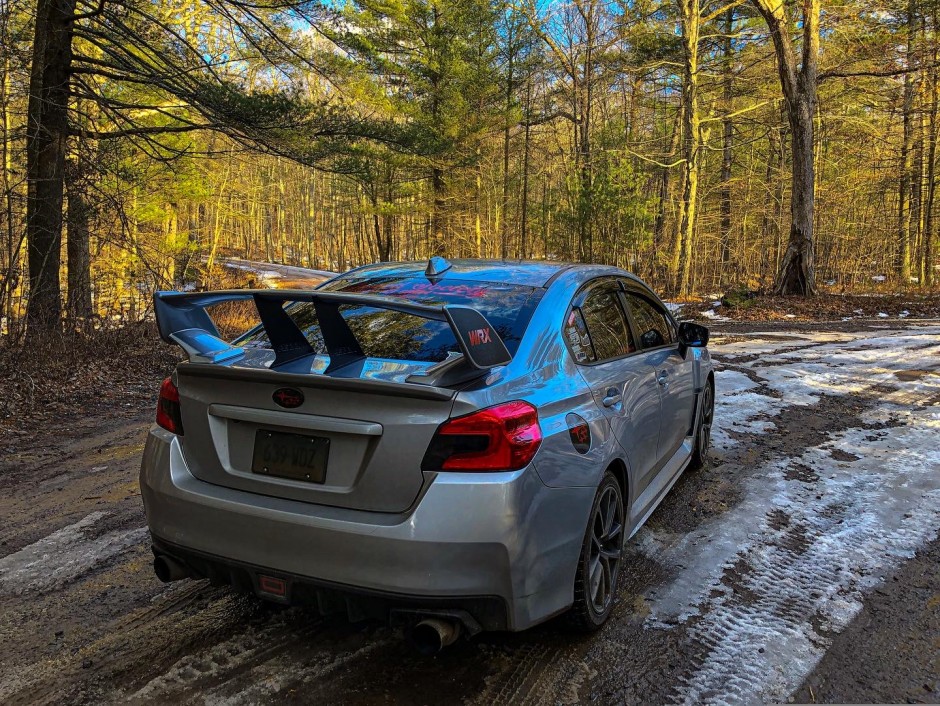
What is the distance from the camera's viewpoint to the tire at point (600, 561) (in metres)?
2.57

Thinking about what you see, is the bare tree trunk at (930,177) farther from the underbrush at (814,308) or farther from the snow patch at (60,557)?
the snow patch at (60,557)

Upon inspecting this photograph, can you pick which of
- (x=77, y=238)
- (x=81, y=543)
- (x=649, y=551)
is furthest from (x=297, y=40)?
(x=649, y=551)

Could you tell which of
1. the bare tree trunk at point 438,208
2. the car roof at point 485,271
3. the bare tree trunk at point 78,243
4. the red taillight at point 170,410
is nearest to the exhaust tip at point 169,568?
the red taillight at point 170,410

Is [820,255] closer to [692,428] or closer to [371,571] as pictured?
[692,428]

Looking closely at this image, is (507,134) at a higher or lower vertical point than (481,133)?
higher

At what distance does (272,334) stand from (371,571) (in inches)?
38.4

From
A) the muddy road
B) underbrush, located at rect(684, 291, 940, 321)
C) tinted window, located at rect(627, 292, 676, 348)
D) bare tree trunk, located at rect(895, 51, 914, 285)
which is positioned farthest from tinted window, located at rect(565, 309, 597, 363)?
bare tree trunk, located at rect(895, 51, 914, 285)

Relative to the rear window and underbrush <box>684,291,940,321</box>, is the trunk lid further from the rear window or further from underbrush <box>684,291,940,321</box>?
underbrush <box>684,291,940,321</box>

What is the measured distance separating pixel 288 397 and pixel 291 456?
0.22 meters

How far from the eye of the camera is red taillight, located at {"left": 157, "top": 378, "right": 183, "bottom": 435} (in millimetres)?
2604

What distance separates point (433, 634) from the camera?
84.5 inches

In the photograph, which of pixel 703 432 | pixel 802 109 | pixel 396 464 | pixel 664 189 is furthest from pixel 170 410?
pixel 664 189

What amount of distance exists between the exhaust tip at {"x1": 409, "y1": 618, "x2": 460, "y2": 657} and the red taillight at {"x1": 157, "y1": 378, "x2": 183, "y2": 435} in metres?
1.28

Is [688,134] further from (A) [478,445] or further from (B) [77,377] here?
(A) [478,445]
